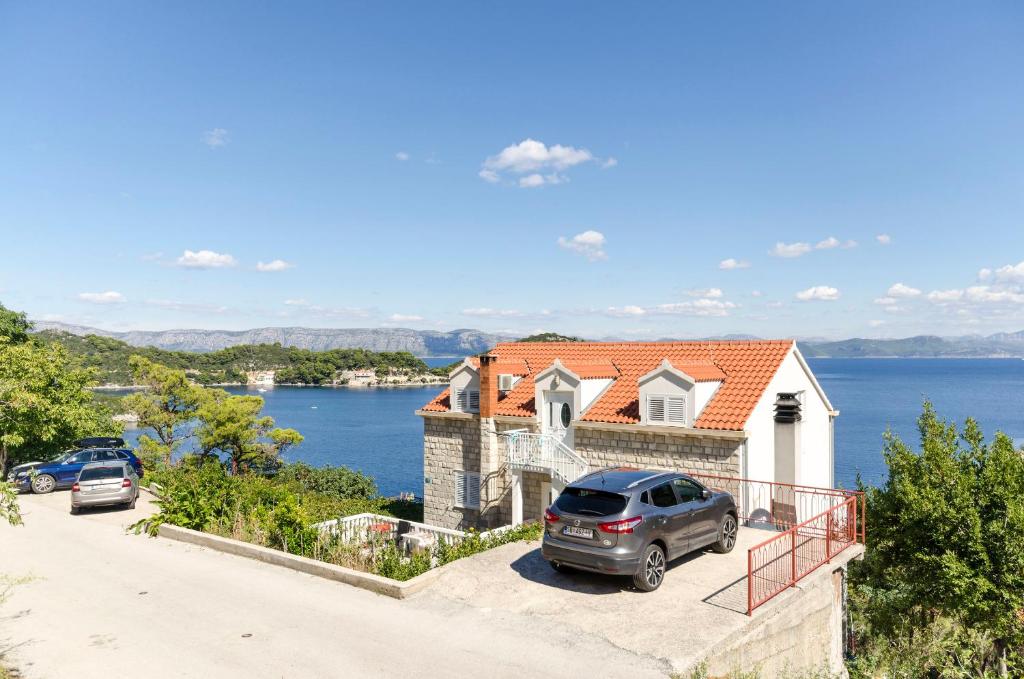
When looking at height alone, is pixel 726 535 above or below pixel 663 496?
below

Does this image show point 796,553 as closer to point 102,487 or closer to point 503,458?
point 503,458

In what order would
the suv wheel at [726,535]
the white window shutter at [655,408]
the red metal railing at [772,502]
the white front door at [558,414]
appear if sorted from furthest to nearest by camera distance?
the white front door at [558,414], the white window shutter at [655,408], the red metal railing at [772,502], the suv wheel at [726,535]

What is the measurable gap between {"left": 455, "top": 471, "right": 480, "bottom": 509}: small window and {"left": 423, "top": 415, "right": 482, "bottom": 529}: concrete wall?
0.30 m

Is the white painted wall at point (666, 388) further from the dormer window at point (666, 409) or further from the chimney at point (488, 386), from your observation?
the chimney at point (488, 386)

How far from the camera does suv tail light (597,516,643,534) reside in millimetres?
10328

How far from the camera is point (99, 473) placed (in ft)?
60.6

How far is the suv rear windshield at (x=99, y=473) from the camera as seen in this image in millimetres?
18344

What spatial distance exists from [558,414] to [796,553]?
11309 mm

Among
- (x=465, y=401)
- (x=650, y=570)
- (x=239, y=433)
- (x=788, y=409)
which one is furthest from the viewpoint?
(x=239, y=433)

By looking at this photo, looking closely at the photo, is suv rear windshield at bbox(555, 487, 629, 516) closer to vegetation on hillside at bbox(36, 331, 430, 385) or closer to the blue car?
the blue car

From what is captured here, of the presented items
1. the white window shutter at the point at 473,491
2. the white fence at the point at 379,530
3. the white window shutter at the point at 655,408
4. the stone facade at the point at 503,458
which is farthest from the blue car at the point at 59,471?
the white window shutter at the point at 655,408

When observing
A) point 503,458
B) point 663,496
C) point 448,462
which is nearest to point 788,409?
point 663,496

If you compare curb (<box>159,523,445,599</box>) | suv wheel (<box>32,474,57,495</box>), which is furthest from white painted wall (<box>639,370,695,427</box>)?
suv wheel (<box>32,474,57,495</box>)

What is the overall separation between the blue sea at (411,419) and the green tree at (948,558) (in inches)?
490
